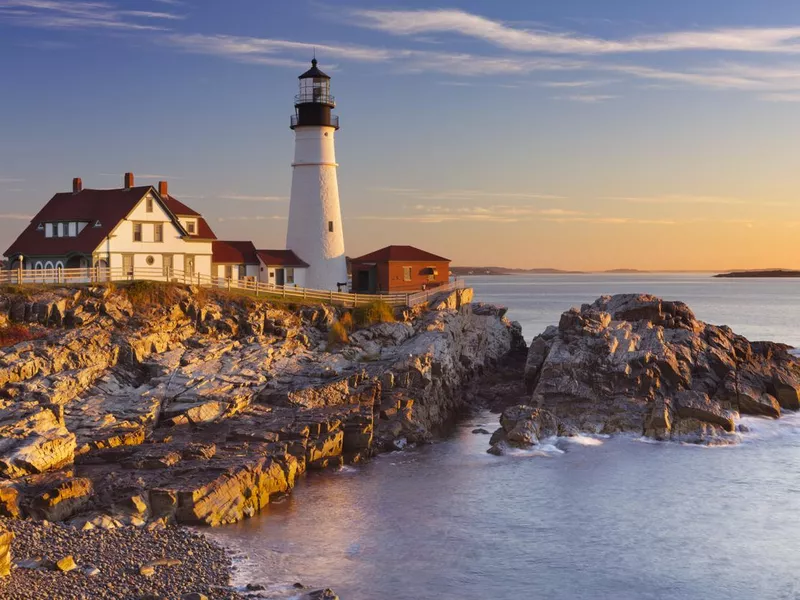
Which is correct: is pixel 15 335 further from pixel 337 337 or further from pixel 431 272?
pixel 431 272

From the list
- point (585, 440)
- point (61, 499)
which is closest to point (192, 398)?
point (61, 499)

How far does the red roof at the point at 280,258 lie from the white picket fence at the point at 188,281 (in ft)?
4.47

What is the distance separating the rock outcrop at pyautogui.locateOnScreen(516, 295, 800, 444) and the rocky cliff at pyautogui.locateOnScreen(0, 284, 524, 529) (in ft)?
16.6

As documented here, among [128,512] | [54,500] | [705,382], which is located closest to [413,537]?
[128,512]

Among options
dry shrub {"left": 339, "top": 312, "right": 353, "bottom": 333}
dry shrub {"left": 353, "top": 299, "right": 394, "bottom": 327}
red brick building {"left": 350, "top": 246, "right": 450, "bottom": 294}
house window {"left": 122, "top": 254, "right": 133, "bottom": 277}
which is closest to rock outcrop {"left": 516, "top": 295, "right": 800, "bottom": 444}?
dry shrub {"left": 353, "top": 299, "right": 394, "bottom": 327}

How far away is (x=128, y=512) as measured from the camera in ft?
67.6

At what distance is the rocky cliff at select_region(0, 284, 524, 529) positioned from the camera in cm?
2177

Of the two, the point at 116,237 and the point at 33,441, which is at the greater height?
the point at 116,237

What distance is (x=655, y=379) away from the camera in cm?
3291

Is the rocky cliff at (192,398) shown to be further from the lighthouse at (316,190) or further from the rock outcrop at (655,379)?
the lighthouse at (316,190)

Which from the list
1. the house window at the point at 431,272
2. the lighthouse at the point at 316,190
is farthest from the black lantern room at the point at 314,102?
the house window at the point at 431,272

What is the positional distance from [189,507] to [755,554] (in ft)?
45.4

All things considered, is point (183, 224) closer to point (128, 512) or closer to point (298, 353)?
point (298, 353)

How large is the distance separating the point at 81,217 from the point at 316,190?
12191 mm
